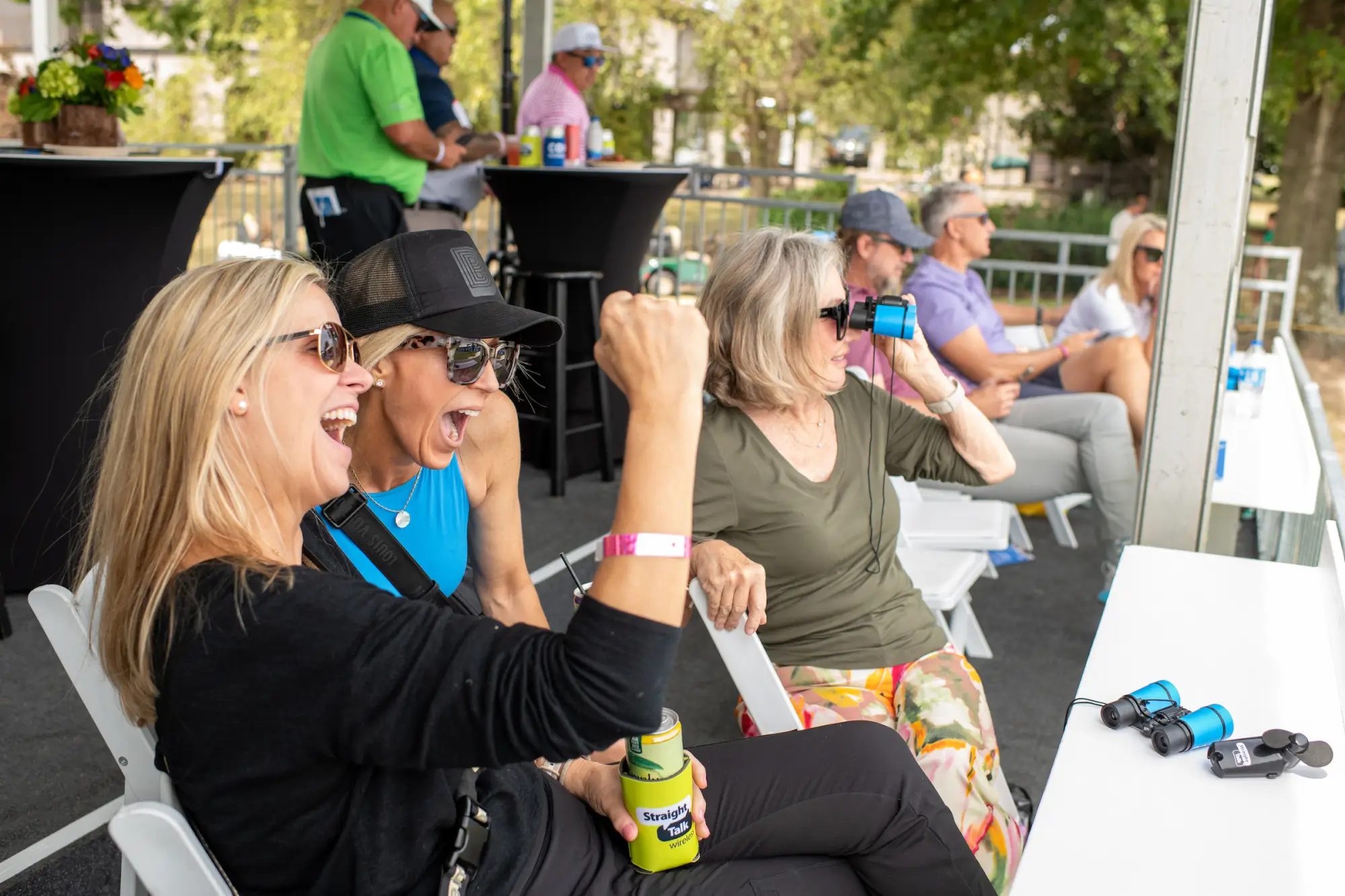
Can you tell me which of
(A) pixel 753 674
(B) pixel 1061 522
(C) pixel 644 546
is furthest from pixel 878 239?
(C) pixel 644 546

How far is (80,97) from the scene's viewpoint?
3.62 m

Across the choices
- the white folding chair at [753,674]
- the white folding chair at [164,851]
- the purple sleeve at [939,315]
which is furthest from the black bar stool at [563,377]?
the white folding chair at [164,851]

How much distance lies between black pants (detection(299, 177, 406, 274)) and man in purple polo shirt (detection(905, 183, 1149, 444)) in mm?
2102

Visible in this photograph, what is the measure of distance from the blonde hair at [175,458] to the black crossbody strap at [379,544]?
0.31 metres

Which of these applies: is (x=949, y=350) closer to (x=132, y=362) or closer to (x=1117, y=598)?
(x=1117, y=598)

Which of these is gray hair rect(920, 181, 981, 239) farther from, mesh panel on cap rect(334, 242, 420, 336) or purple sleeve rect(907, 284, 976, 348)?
mesh panel on cap rect(334, 242, 420, 336)

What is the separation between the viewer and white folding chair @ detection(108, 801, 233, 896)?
1.24 meters

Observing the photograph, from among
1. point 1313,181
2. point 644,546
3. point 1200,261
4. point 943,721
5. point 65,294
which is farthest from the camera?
point 1313,181

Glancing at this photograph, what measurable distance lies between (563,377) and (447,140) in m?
1.12

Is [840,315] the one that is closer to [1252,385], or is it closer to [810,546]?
[810,546]

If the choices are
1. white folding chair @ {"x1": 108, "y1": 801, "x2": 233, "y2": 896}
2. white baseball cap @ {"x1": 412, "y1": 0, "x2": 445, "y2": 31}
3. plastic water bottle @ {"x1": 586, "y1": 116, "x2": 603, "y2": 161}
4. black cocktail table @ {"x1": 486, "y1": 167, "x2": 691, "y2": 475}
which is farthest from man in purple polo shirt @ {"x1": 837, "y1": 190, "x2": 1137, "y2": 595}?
white folding chair @ {"x1": 108, "y1": 801, "x2": 233, "y2": 896}

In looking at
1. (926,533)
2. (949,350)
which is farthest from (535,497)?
(926,533)

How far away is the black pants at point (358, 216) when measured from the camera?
4910 mm

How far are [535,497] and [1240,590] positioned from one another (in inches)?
134
